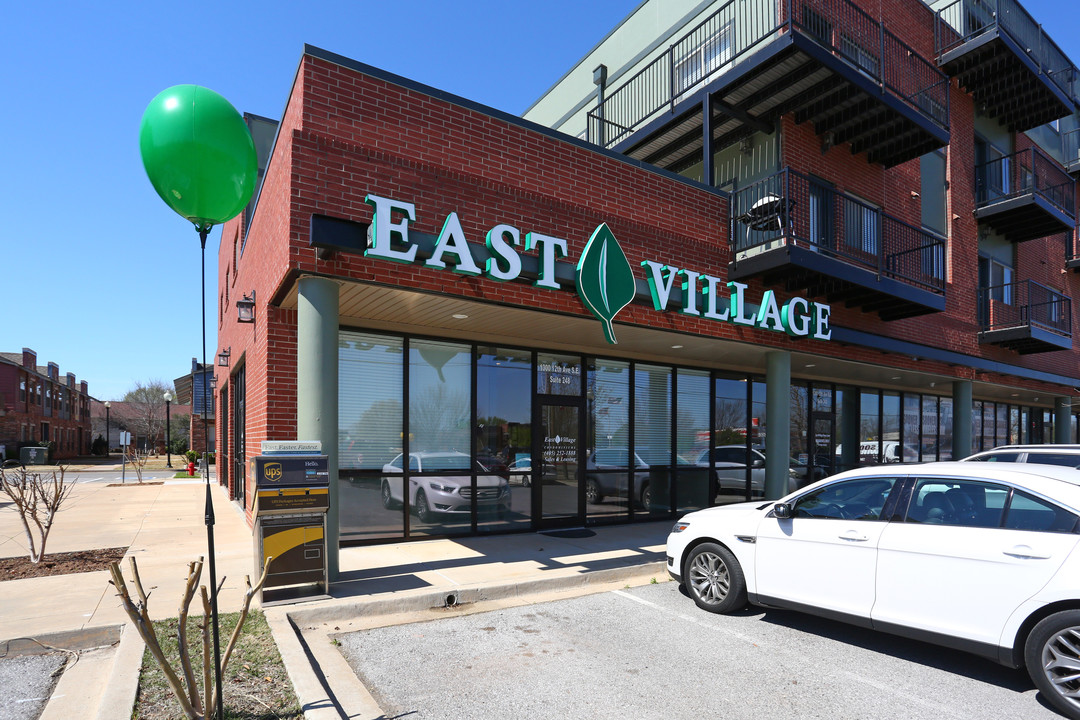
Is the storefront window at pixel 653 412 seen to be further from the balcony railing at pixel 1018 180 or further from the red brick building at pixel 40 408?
the red brick building at pixel 40 408

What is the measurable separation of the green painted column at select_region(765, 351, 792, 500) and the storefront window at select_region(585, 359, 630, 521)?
7.20 feet

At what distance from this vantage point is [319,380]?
22.0 feet

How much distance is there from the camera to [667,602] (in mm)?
6758

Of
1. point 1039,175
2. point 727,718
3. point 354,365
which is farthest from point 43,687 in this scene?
point 1039,175

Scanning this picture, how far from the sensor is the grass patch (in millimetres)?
3803

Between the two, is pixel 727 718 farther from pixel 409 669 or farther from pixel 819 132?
pixel 819 132

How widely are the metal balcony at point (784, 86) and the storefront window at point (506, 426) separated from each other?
535cm

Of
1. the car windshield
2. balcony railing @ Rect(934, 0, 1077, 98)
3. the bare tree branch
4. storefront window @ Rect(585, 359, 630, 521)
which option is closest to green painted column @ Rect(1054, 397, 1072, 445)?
balcony railing @ Rect(934, 0, 1077, 98)

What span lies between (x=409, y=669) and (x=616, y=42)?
1625cm

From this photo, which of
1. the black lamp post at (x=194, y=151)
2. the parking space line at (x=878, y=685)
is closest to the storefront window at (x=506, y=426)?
the parking space line at (x=878, y=685)

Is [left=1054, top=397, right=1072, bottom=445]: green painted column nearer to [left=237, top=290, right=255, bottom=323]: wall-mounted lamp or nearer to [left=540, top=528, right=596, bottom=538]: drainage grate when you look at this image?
[left=540, top=528, right=596, bottom=538]: drainage grate

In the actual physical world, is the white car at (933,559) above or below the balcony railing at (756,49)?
below

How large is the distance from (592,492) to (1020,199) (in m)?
14.3

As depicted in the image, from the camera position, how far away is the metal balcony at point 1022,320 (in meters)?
16.4
